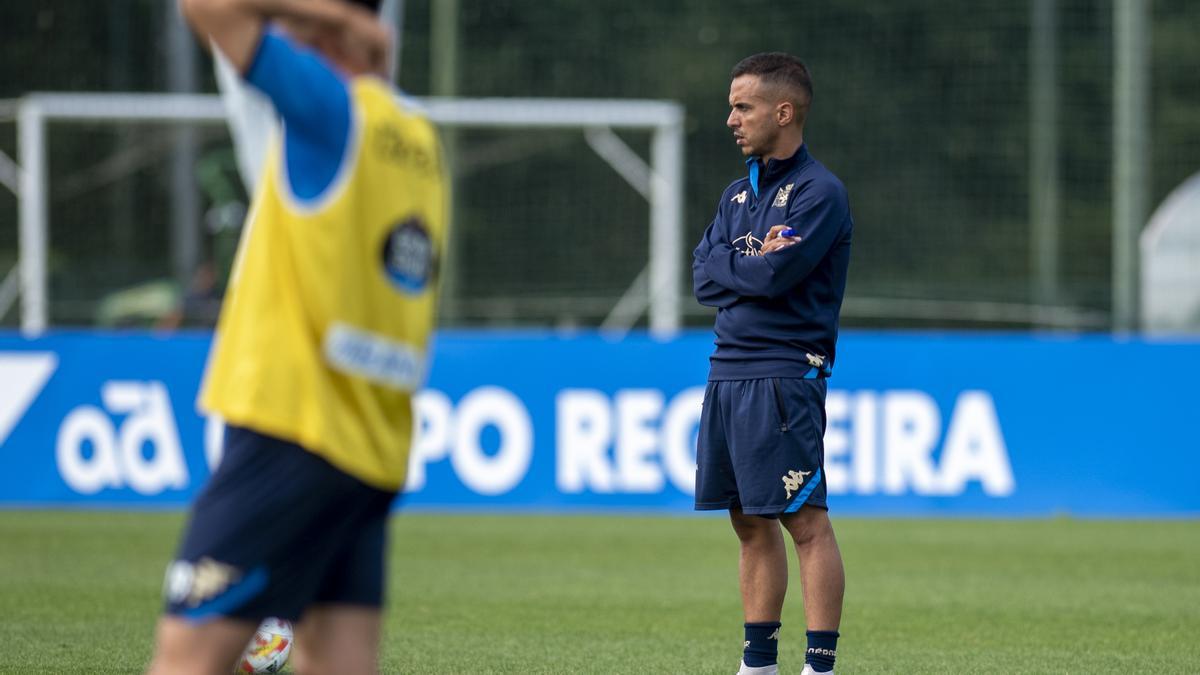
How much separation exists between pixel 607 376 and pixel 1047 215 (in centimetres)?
1163

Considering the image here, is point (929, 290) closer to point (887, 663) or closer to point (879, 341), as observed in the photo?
point (879, 341)

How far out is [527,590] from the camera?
9203 millimetres

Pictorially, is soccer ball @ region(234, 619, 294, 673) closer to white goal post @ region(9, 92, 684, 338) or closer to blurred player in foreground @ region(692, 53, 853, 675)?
blurred player in foreground @ region(692, 53, 853, 675)

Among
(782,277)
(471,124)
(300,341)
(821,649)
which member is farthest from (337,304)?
(471,124)

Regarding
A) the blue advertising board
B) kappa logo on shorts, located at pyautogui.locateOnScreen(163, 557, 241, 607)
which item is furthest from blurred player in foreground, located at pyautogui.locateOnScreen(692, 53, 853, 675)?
the blue advertising board

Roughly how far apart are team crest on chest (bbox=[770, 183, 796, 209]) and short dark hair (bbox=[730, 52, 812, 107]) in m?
0.28

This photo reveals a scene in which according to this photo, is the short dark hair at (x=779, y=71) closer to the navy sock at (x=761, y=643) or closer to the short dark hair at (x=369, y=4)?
the navy sock at (x=761, y=643)

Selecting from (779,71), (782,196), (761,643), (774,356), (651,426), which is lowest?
(761,643)

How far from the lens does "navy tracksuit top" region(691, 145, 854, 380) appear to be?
5672 millimetres

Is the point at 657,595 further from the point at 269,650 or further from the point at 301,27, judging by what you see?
the point at 301,27

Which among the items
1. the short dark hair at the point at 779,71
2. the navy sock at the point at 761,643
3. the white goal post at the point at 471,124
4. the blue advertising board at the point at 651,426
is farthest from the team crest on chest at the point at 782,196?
the white goal post at the point at 471,124

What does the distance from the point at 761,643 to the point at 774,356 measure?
960mm

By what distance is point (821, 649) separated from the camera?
576cm

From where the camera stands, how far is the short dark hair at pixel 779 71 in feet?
19.1
